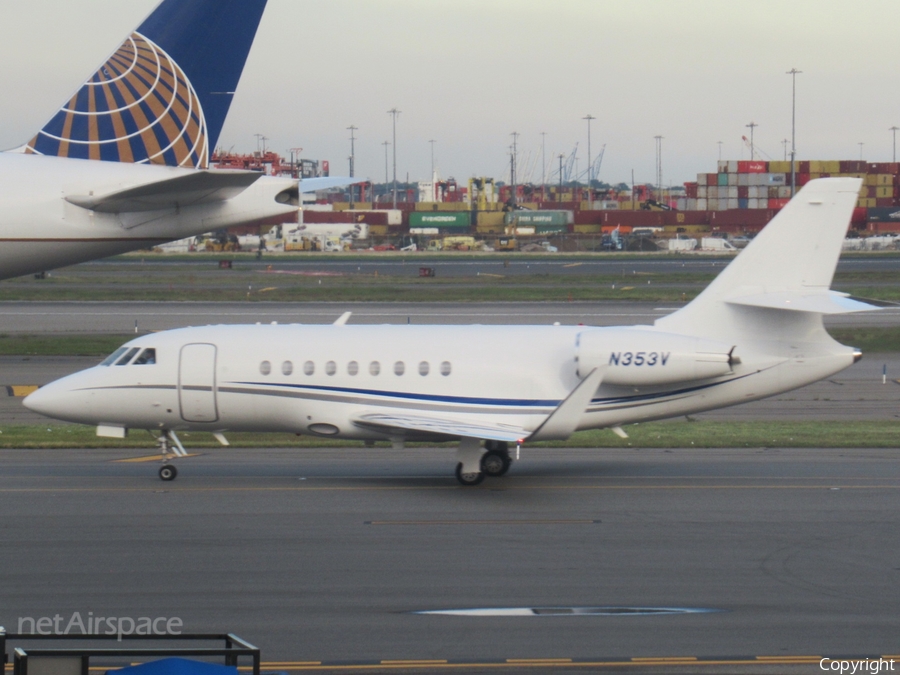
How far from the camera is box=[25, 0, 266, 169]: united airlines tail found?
2808cm

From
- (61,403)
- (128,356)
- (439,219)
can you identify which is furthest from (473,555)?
(439,219)

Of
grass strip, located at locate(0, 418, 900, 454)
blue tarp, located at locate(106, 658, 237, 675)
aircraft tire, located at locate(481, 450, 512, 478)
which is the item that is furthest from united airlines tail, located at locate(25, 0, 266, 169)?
blue tarp, located at locate(106, 658, 237, 675)

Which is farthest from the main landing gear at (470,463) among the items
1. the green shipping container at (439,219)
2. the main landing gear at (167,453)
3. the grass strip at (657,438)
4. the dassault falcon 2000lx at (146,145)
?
the green shipping container at (439,219)

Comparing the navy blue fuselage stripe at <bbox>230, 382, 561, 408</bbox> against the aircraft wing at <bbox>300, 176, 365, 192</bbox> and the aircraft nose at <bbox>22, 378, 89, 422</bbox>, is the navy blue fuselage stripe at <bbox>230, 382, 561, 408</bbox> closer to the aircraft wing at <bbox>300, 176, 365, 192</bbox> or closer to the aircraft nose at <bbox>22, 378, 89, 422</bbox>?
the aircraft nose at <bbox>22, 378, 89, 422</bbox>

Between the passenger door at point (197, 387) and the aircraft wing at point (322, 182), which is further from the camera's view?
the aircraft wing at point (322, 182)

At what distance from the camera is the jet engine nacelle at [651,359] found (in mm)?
20406

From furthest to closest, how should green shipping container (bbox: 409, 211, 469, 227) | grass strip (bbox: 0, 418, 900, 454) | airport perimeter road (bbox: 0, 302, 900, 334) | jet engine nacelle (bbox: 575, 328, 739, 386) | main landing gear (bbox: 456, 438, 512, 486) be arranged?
green shipping container (bbox: 409, 211, 469, 227) → airport perimeter road (bbox: 0, 302, 900, 334) → grass strip (bbox: 0, 418, 900, 454) → jet engine nacelle (bbox: 575, 328, 739, 386) → main landing gear (bbox: 456, 438, 512, 486)

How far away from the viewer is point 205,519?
17.5 m

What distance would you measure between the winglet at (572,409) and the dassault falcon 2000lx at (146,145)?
11654 mm

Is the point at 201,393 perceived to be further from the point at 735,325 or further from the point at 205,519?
the point at 735,325

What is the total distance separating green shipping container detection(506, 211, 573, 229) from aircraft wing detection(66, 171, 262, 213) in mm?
135198

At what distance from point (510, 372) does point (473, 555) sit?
5.96m

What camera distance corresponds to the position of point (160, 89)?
1114 inches

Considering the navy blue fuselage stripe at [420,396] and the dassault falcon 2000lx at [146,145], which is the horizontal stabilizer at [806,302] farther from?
the dassault falcon 2000lx at [146,145]
